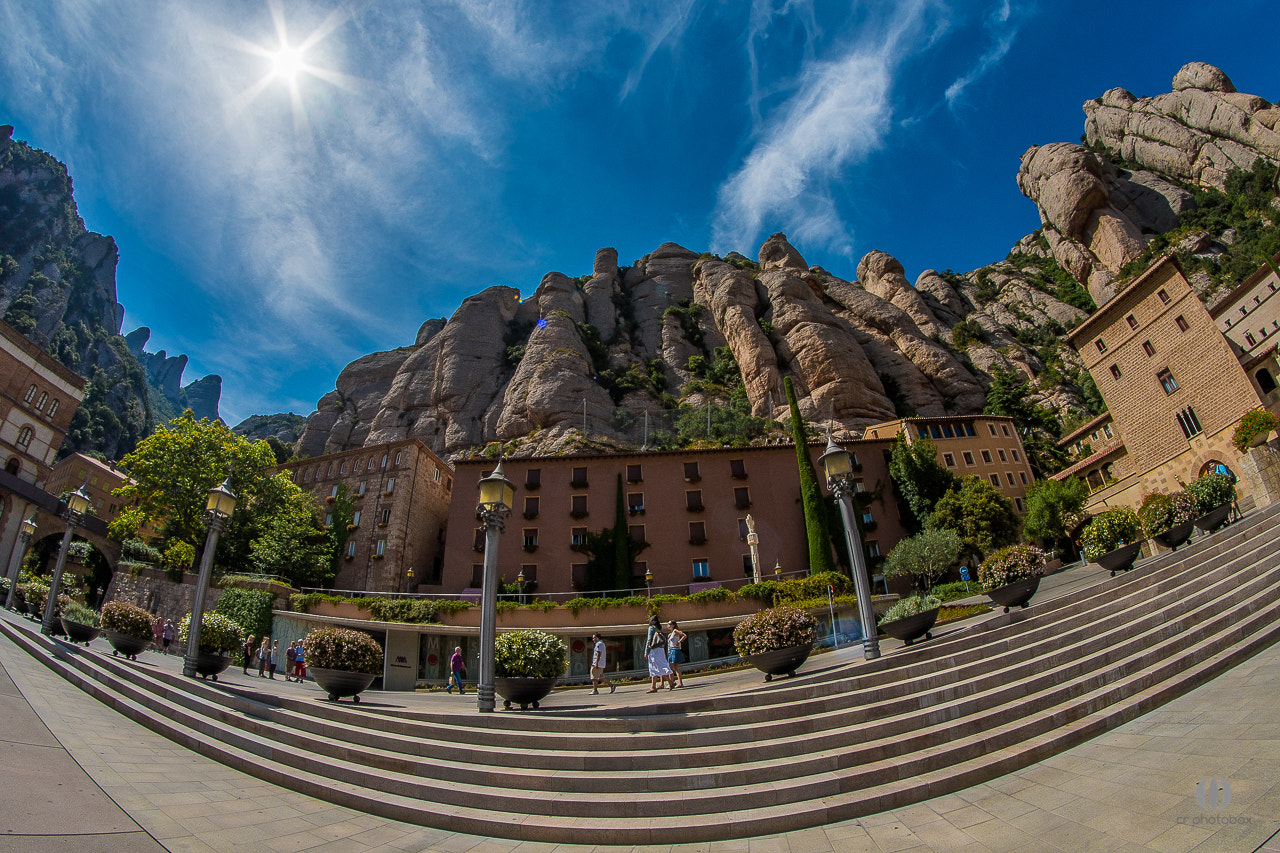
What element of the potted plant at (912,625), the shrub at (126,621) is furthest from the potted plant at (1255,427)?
the shrub at (126,621)

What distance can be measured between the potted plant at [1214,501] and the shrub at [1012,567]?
944 cm

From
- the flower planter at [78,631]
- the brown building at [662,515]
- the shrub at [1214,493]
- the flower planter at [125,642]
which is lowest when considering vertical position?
the flower planter at [125,642]

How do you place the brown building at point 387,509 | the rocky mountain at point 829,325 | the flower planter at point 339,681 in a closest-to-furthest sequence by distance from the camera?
the flower planter at point 339,681
the brown building at point 387,509
the rocky mountain at point 829,325

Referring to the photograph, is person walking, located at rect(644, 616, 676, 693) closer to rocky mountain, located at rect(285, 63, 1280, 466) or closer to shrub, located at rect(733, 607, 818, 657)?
shrub, located at rect(733, 607, 818, 657)

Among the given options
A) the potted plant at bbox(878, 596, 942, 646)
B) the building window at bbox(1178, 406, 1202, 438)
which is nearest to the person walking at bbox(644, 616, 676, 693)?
the potted plant at bbox(878, 596, 942, 646)

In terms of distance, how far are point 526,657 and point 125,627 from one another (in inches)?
457

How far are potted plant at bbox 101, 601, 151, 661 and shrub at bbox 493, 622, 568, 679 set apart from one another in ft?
35.3

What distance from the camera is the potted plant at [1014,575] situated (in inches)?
474

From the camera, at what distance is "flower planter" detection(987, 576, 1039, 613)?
1197 centimetres

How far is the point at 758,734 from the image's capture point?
684 centimetres

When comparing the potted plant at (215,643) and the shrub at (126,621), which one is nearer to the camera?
the potted plant at (215,643)

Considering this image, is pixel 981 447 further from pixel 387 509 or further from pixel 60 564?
pixel 60 564

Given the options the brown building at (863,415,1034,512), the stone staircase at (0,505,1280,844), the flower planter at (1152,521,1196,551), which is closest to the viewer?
the stone staircase at (0,505,1280,844)

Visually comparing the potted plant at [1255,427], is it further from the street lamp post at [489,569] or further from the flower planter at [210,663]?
the flower planter at [210,663]
